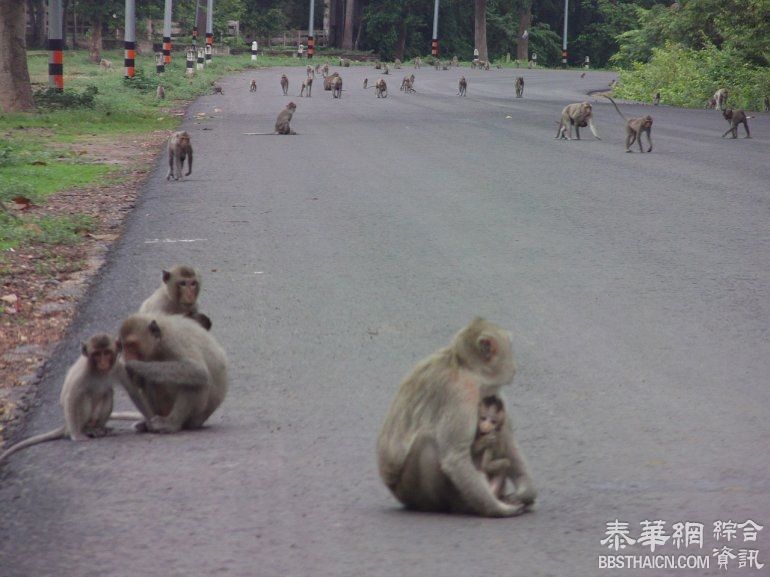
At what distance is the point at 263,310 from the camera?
9.53 metres

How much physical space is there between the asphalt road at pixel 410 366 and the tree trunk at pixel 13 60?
11.4 meters

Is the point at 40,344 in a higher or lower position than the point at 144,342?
lower

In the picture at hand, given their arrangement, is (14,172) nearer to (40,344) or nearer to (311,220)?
(311,220)

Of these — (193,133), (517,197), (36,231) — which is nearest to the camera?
(36,231)

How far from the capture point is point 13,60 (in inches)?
1136

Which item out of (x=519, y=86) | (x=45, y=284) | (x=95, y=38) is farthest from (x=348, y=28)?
(x=45, y=284)

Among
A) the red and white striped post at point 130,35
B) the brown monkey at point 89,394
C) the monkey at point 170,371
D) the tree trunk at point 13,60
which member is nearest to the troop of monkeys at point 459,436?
the monkey at point 170,371

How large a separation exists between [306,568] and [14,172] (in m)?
15.1

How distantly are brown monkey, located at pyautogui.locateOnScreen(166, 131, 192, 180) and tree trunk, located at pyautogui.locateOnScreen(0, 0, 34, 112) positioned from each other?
12174 millimetres

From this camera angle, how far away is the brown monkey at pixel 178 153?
17156 mm

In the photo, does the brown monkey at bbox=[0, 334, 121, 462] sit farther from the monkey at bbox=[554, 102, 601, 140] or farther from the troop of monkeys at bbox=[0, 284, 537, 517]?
the monkey at bbox=[554, 102, 601, 140]

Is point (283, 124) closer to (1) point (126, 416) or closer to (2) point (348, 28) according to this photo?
(1) point (126, 416)

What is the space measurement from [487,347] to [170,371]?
217cm

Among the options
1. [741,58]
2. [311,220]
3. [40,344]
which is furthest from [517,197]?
[741,58]
